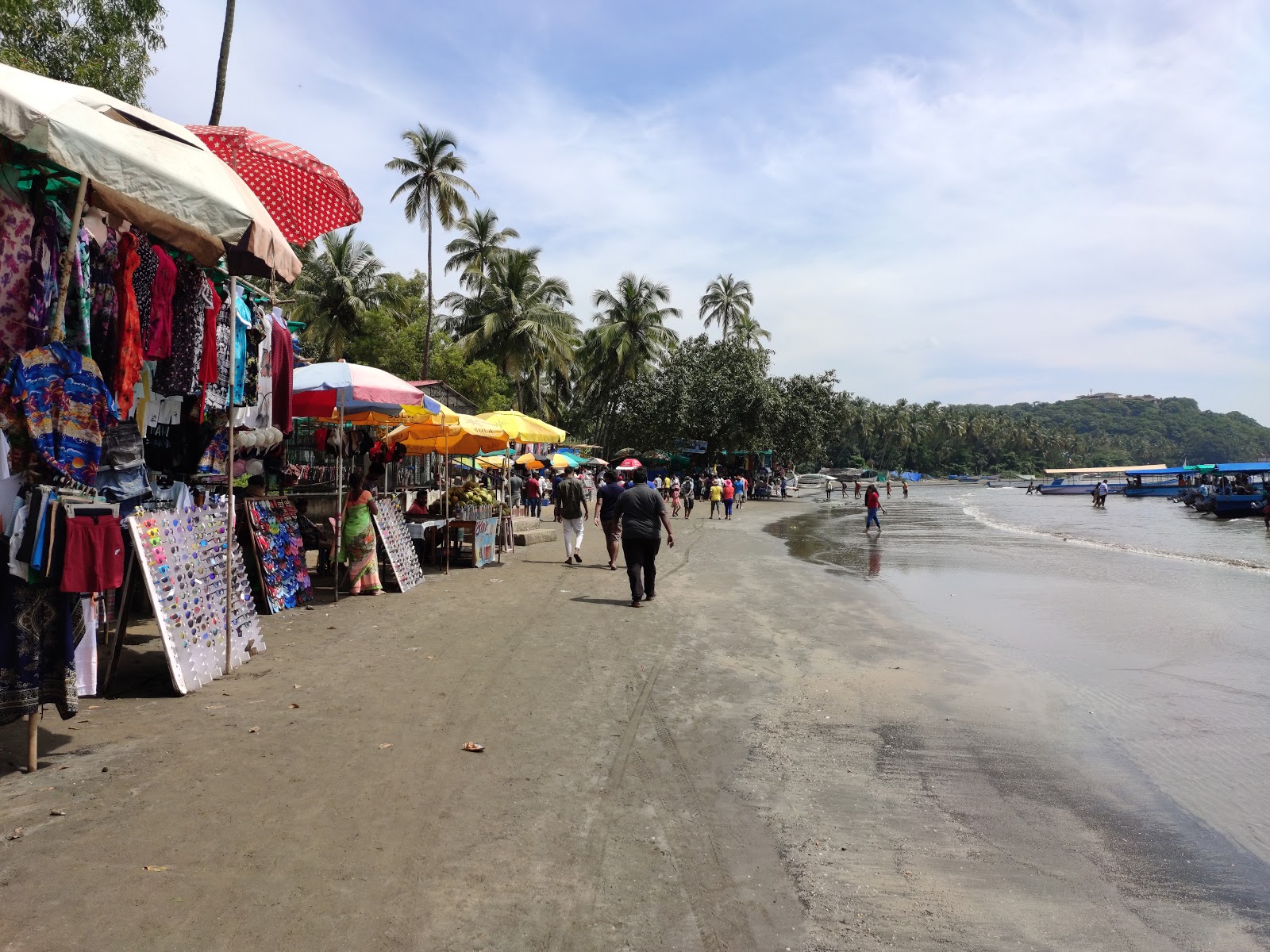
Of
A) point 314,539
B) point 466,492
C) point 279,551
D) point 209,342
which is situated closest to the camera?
point 209,342

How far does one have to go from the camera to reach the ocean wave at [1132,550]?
20188 mm

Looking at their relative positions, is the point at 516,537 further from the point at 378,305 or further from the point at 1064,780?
the point at 378,305

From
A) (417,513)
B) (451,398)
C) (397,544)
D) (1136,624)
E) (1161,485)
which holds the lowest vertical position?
(1136,624)

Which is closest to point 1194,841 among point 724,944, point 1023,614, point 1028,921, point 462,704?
point 1028,921

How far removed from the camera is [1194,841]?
13.6ft

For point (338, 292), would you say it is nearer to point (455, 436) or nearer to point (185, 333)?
point (455, 436)

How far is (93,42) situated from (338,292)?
2686 centimetres

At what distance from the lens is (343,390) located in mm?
9086

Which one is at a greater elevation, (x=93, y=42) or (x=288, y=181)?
(x=93, y=42)

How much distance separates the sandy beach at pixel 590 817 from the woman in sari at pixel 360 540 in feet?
8.01

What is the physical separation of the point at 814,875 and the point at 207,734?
3681mm

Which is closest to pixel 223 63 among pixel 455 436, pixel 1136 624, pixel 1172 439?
pixel 455 436

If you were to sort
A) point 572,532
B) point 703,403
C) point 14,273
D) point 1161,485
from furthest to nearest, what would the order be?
point 1161,485
point 703,403
point 572,532
point 14,273

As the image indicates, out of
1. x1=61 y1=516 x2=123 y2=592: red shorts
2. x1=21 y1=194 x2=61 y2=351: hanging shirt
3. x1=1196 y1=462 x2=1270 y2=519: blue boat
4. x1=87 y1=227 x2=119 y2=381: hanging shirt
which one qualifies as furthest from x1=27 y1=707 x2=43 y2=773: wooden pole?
x1=1196 y1=462 x2=1270 y2=519: blue boat
